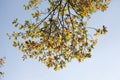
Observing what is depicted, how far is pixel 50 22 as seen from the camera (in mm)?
14227

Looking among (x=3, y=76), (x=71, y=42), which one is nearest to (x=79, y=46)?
(x=71, y=42)

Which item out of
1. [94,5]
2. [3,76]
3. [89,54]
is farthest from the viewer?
[3,76]

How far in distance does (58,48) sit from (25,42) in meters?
1.74

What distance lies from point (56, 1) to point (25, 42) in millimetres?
2751

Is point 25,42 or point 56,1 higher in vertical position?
point 56,1

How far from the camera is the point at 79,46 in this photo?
575 inches

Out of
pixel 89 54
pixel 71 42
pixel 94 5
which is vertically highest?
pixel 94 5

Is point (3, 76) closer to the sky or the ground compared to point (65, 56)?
closer to the sky

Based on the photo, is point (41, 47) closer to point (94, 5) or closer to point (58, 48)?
point (58, 48)

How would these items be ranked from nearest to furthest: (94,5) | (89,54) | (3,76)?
(89,54)
(94,5)
(3,76)

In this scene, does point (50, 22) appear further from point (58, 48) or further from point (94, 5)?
point (94, 5)

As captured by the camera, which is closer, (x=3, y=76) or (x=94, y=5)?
(x=94, y=5)

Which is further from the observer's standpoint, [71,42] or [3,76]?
[3,76]

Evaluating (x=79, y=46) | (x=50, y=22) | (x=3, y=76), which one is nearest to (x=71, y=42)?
(x=79, y=46)
